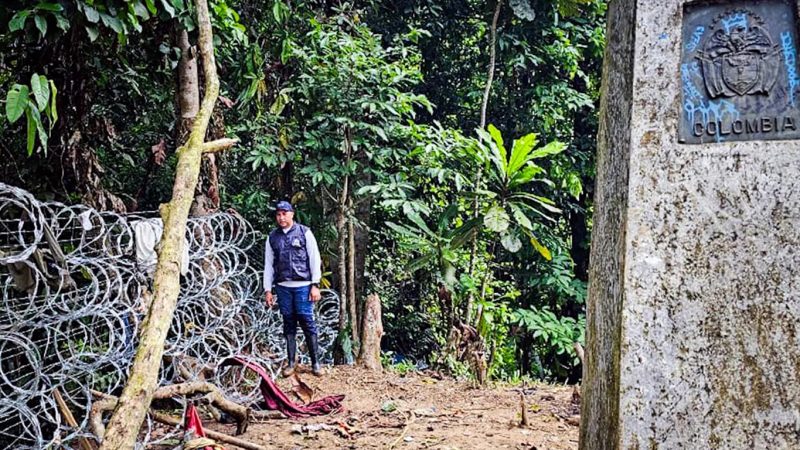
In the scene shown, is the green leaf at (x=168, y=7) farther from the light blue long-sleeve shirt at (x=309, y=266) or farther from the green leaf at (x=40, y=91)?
the light blue long-sleeve shirt at (x=309, y=266)

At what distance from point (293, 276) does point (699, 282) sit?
4427 millimetres

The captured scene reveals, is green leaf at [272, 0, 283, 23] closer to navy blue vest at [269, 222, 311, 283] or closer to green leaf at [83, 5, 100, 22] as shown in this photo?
navy blue vest at [269, 222, 311, 283]

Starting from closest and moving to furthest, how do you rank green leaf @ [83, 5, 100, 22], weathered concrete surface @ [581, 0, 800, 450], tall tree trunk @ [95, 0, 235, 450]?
1. weathered concrete surface @ [581, 0, 800, 450]
2. tall tree trunk @ [95, 0, 235, 450]
3. green leaf @ [83, 5, 100, 22]

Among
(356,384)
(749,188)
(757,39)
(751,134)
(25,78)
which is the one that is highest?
(25,78)

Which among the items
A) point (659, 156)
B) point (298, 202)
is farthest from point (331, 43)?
point (659, 156)

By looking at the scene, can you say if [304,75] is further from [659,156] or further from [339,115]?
[659,156]

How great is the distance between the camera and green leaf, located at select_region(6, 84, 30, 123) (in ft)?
10.00

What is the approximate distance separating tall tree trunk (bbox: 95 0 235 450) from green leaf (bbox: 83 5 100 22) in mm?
734

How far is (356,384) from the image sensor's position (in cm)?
602

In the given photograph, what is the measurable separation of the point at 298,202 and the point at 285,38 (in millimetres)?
1886

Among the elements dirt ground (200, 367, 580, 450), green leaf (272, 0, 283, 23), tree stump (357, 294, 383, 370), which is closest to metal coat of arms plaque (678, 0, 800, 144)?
dirt ground (200, 367, 580, 450)

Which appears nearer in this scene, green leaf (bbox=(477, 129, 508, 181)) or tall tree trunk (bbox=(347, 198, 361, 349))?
green leaf (bbox=(477, 129, 508, 181))

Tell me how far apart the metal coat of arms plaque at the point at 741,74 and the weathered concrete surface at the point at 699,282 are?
4cm

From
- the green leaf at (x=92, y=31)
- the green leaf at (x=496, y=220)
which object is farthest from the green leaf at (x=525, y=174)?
the green leaf at (x=92, y=31)
